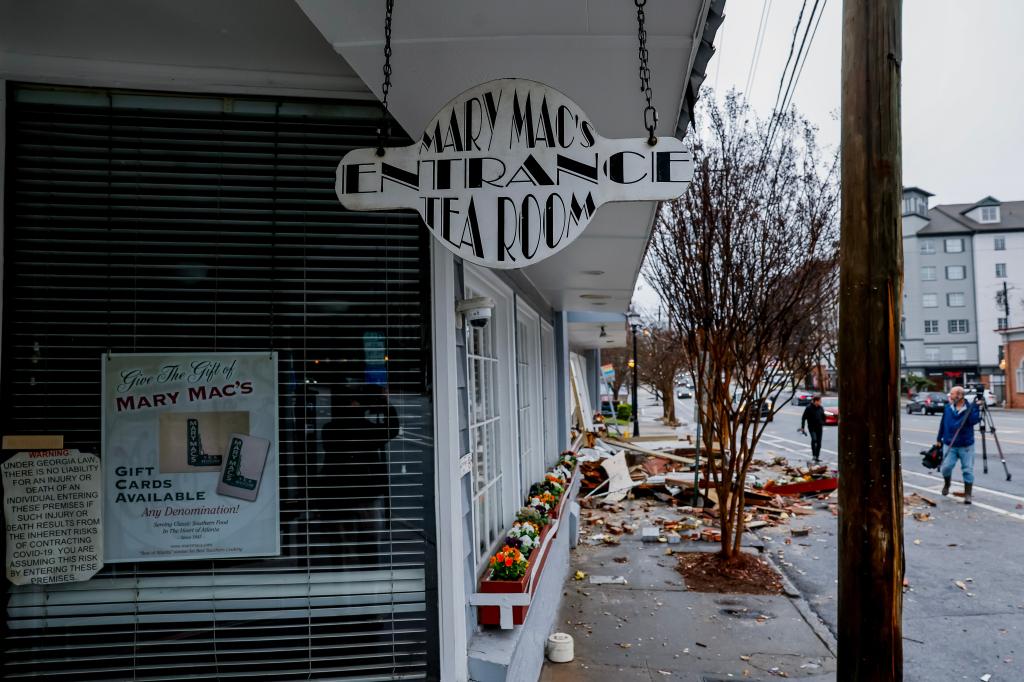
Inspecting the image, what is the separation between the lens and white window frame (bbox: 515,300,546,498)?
6816mm

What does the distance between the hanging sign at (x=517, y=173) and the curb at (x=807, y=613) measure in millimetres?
4391

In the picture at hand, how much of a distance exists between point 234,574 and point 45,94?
223 cm

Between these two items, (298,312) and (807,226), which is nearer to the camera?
(298,312)

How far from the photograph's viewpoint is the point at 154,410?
2.95m

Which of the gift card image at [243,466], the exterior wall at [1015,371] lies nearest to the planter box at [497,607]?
the gift card image at [243,466]

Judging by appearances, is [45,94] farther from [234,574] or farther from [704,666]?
[704,666]

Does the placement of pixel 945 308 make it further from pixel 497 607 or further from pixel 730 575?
pixel 497 607

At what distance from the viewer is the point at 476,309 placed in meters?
3.72

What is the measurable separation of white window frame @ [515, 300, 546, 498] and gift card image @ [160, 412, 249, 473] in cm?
350

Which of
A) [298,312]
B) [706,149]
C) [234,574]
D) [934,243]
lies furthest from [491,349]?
[934,243]

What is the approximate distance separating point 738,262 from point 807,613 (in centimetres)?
321

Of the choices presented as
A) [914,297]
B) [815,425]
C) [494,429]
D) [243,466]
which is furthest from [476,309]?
[914,297]

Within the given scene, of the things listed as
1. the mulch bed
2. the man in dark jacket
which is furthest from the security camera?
the man in dark jacket

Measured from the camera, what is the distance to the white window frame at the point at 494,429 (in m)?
4.23
